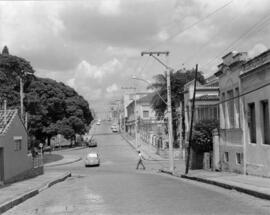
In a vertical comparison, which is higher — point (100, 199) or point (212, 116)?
point (212, 116)

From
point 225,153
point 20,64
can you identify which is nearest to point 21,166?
point 225,153

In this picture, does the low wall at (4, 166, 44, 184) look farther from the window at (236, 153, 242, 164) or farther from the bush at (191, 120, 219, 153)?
the window at (236, 153, 242, 164)

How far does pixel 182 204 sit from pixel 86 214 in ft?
9.68

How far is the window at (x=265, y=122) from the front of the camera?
2379cm

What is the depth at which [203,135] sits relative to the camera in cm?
3878

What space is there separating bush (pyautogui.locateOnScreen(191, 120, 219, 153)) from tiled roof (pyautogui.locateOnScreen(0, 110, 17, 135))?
14626 mm

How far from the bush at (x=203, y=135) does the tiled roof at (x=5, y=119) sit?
14.6 meters

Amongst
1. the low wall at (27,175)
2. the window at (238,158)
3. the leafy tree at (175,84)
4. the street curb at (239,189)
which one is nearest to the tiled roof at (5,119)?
the low wall at (27,175)

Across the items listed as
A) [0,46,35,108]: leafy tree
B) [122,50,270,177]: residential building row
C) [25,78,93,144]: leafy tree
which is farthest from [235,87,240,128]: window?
[25,78,93,144]: leafy tree

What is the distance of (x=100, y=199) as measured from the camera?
16.7 m

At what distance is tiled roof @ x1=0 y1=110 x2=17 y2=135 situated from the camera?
27.7 metres

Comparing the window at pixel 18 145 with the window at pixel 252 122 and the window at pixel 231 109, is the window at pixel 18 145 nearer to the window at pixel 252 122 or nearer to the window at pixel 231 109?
the window at pixel 231 109

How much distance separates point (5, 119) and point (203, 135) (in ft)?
51.6

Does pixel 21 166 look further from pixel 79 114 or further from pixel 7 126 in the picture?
pixel 79 114
